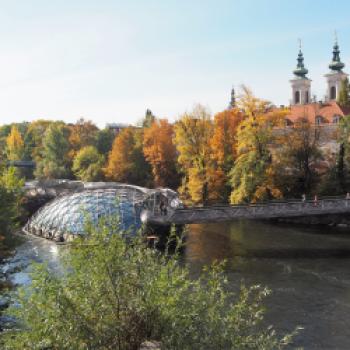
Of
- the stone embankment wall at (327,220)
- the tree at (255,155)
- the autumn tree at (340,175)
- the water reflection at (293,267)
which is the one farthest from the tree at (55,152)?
the autumn tree at (340,175)

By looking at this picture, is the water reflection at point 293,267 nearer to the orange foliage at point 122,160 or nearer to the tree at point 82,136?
the orange foliage at point 122,160

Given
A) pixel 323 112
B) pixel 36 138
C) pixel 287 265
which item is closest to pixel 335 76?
pixel 323 112

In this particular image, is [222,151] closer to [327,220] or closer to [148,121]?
[327,220]

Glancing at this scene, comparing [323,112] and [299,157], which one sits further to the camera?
[323,112]

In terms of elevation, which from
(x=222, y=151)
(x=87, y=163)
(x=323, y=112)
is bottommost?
(x=87, y=163)

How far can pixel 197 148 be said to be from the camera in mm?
50562

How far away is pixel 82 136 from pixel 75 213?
40.0m

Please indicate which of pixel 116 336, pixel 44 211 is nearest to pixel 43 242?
pixel 44 211

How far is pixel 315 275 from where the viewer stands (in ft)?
91.4

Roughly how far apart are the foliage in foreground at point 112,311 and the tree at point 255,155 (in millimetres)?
33819

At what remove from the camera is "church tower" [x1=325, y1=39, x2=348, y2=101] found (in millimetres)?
91250

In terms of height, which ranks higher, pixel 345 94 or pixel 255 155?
pixel 345 94

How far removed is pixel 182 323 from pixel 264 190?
1375 inches

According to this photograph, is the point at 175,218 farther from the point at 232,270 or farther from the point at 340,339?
the point at 340,339
